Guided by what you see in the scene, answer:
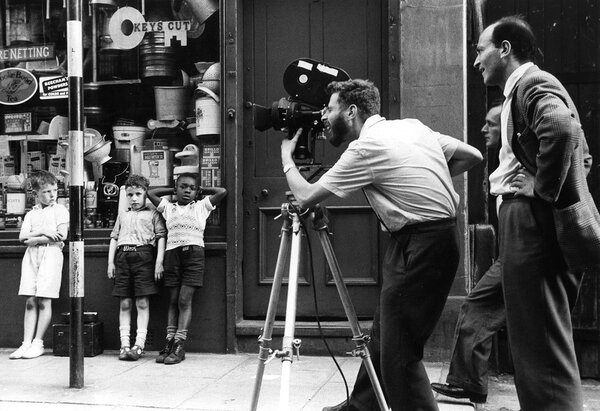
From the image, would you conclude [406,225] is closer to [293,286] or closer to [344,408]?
[293,286]

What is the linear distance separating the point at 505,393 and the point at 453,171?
7.66 feet

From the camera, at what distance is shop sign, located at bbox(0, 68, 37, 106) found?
7629 mm

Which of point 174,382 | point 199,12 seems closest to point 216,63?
point 199,12

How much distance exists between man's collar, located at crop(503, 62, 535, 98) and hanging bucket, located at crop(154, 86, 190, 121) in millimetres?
4135

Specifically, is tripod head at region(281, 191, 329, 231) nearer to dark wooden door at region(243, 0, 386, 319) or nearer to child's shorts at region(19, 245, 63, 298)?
dark wooden door at region(243, 0, 386, 319)

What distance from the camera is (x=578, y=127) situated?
132 inches

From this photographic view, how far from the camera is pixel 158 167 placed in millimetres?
7277

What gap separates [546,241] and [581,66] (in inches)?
133

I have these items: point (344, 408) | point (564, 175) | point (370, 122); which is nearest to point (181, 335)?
point (344, 408)

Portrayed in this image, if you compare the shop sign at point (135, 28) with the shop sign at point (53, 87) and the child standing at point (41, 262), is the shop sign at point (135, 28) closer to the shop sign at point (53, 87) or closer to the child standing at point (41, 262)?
the shop sign at point (53, 87)

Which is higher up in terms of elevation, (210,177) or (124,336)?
(210,177)

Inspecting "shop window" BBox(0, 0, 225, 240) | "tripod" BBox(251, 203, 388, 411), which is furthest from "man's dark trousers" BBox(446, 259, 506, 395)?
"shop window" BBox(0, 0, 225, 240)

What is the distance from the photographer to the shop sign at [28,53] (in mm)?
7617

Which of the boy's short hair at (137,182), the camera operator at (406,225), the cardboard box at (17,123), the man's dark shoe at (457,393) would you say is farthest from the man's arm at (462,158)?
the cardboard box at (17,123)
